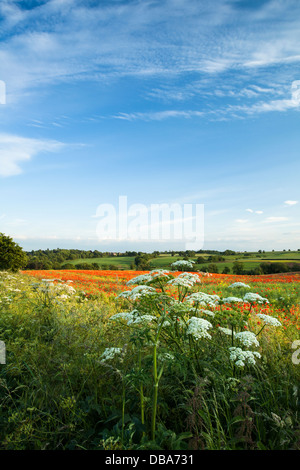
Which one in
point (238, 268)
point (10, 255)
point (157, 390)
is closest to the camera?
point (157, 390)

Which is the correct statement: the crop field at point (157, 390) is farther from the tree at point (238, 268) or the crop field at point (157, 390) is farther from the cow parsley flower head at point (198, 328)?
the tree at point (238, 268)

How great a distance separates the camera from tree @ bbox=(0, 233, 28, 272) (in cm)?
2305

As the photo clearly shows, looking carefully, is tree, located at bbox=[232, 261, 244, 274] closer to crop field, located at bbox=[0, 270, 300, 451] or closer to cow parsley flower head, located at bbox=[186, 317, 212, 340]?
crop field, located at bbox=[0, 270, 300, 451]

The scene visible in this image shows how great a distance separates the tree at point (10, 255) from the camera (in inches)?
907

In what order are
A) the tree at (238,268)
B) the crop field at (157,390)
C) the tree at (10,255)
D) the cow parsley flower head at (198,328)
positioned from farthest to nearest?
the tree at (238,268) < the tree at (10,255) < the cow parsley flower head at (198,328) < the crop field at (157,390)

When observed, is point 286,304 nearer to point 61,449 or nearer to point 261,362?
point 261,362

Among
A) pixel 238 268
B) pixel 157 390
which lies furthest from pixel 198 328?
pixel 238 268

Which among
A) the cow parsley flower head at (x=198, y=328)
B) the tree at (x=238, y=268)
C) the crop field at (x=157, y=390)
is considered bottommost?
the tree at (x=238, y=268)

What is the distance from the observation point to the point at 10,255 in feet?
75.9

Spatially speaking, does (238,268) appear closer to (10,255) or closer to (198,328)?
(10,255)

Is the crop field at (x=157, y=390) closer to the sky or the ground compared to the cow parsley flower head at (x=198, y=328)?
closer to the ground

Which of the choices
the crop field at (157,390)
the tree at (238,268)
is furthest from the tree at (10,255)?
the tree at (238,268)
